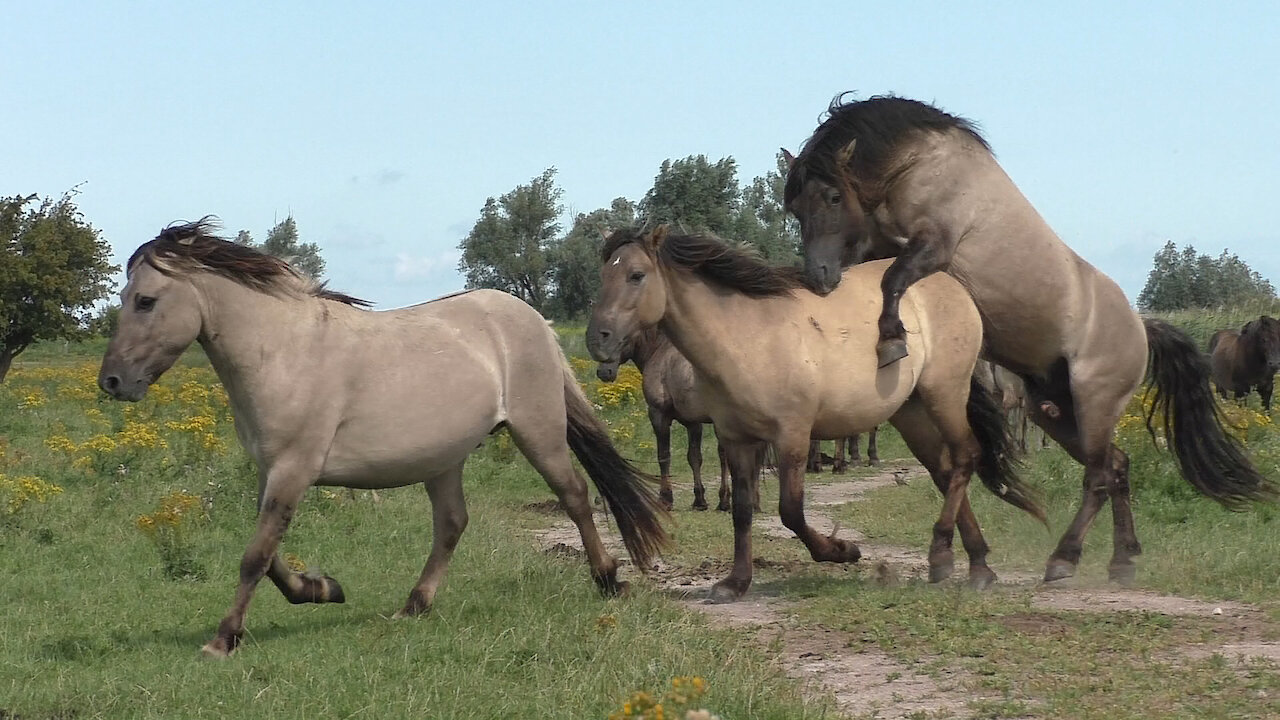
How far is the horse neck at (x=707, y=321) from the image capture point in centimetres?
768

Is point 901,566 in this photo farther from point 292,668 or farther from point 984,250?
point 292,668

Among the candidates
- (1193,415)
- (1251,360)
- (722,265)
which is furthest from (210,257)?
(1251,360)

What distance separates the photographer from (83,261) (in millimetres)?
37219

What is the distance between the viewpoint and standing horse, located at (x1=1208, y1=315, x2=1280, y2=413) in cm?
2119

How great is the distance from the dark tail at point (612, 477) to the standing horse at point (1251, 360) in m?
15.9

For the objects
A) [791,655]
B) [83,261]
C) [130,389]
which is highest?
[83,261]

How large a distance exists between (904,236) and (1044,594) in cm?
221

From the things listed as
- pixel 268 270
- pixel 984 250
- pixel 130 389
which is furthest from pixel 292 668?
pixel 984 250

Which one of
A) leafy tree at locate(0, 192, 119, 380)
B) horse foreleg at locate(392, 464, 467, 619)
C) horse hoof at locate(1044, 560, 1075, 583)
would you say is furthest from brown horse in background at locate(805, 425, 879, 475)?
leafy tree at locate(0, 192, 119, 380)

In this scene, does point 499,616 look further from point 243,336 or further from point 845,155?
point 845,155

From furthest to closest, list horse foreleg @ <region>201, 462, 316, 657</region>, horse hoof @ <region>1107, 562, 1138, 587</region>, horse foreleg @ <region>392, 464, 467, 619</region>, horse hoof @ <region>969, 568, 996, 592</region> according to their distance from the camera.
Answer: horse hoof @ <region>1107, 562, 1138, 587</region> → horse hoof @ <region>969, 568, 996, 592</region> → horse foreleg @ <region>392, 464, 467, 619</region> → horse foreleg @ <region>201, 462, 316, 657</region>

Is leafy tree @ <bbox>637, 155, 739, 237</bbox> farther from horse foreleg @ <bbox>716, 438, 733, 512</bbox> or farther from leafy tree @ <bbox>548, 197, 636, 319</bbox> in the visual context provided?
horse foreleg @ <bbox>716, 438, 733, 512</bbox>

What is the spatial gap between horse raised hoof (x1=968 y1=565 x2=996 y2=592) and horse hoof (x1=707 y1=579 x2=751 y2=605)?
1.35 m

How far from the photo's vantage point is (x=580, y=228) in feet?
199
